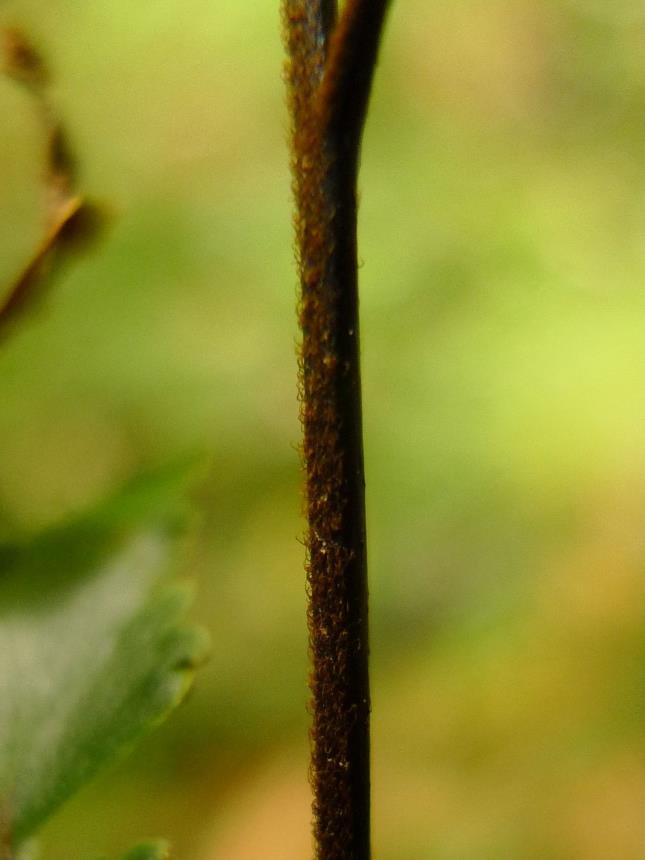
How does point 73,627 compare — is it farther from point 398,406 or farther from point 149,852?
point 398,406

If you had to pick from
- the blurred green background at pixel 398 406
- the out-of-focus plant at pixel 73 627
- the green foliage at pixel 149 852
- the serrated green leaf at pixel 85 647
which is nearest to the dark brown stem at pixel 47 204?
the out-of-focus plant at pixel 73 627

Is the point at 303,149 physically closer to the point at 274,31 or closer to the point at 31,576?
the point at 31,576

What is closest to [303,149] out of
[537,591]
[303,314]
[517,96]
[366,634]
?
[303,314]

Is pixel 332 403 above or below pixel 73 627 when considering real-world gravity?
above

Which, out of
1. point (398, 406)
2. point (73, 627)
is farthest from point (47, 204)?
point (398, 406)

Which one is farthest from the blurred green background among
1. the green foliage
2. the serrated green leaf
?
the green foliage

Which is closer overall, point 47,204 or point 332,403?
point 332,403
